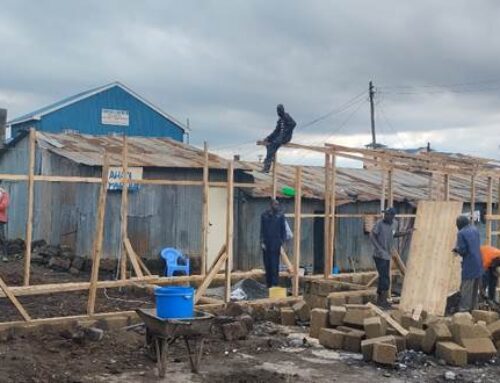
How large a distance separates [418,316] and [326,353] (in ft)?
5.87

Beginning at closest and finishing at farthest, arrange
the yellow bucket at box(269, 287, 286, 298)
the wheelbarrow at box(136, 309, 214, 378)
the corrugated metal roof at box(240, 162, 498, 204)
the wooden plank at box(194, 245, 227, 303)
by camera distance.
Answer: the wheelbarrow at box(136, 309, 214, 378)
the wooden plank at box(194, 245, 227, 303)
the yellow bucket at box(269, 287, 286, 298)
the corrugated metal roof at box(240, 162, 498, 204)

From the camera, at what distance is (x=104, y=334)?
10398 mm

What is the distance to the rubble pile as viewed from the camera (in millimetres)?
10219

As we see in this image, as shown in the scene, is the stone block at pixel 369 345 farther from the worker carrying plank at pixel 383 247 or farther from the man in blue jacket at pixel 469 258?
the worker carrying plank at pixel 383 247

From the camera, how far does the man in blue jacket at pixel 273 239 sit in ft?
49.7

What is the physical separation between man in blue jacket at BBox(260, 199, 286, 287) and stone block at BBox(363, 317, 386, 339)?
4504 millimetres

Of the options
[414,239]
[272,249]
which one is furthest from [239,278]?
[414,239]

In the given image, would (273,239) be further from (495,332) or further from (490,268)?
(495,332)

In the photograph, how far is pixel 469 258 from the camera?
13.2 meters

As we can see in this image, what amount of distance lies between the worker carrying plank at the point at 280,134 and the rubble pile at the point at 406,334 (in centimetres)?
397

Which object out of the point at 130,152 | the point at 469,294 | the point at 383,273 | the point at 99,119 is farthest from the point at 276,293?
the point at 99,119

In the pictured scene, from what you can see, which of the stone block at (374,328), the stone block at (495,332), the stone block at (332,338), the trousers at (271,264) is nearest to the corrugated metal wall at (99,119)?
the trousers at (271,264)

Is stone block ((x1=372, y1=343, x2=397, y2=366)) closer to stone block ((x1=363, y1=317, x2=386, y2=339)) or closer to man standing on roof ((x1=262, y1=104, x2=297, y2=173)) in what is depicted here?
stone block ((x1=363, y1=317, x2=386, y2=339))

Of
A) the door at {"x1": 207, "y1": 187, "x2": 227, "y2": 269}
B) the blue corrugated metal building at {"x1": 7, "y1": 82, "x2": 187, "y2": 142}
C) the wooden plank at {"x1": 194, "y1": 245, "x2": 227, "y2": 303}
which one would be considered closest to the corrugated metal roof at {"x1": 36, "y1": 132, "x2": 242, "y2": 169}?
the door at {"x1": 207, "y1": 187, "x2": 227, "y2": 269}
